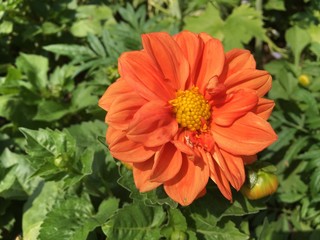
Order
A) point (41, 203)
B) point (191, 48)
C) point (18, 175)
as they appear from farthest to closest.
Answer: point (18, 175) → point (41, 203) → point (191, 48)

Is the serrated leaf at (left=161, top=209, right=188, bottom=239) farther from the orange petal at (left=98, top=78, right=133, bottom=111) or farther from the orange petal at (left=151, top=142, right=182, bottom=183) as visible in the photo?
the orange petal at (left=98, top=78, right=133, bottom=111)

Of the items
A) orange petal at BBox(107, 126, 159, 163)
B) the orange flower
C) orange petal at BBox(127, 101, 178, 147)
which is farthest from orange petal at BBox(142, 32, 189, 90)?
orange petal at BBox(107, 126, 159, 163)

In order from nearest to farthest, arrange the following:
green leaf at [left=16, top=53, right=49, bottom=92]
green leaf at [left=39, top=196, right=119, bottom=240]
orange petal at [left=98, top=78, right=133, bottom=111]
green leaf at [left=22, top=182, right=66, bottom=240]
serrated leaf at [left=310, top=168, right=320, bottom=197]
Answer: orange petal at [left=98, top=78, right=133, bottom=111] < green leaf at [left=39, top=196, right=119, bottom=240] < serrated leaf at [left=310, top=168, right=320, bottom=197] < green leaf at [left=22, top=182, right=66, bottom=240] < green leaf at [left=16, top=53, right=49, bottom=92]

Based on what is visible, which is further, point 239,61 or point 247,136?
point 239,61

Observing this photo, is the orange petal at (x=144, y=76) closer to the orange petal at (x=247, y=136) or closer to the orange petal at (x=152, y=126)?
the orange petal at (x=152, y=126)

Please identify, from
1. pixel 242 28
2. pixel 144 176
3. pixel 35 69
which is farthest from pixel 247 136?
pixel 35 69

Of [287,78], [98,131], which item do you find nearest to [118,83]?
[98,131]

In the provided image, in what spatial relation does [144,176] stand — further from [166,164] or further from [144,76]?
[144,76]
